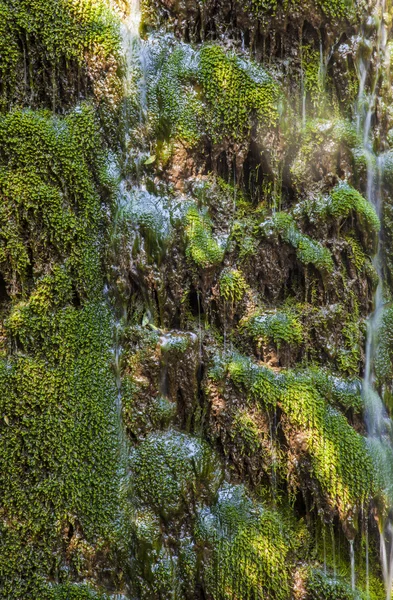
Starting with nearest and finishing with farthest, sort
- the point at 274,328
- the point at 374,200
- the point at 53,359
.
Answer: the point at 53,359, the point at 274,328, the point at 374,200

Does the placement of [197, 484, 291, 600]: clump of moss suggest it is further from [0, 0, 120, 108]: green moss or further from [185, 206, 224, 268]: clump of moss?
[0, 0, 120, 108]: green moss

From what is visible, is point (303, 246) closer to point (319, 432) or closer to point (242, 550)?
point (319, 432)

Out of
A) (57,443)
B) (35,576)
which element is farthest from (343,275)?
(35,576)

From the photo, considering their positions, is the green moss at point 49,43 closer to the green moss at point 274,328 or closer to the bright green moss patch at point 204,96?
the bright green moss patch at point 204,96

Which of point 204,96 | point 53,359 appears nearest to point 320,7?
point 204,96

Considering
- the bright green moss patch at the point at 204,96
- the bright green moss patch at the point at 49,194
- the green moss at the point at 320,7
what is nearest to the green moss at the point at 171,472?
the bright green moss patch at the point at 49,194

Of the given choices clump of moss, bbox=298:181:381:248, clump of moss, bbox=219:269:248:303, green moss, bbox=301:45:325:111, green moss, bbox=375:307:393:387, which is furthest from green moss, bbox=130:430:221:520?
green moss, bbox=301:45:325:111
